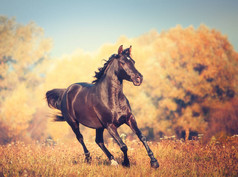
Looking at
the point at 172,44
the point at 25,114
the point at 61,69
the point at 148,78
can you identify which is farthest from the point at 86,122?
the point at 61,69

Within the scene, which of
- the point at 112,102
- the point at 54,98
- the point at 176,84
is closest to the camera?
the point at 112,102

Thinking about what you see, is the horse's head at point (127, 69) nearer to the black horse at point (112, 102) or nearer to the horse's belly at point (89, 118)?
the black horse at point (112, 102)

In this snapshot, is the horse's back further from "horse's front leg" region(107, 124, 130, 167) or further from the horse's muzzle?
the horse's muzzle

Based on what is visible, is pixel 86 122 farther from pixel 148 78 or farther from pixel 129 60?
pixel 148 78

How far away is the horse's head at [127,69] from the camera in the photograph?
17.7ft

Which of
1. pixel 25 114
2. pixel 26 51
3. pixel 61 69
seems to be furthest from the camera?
pixel 26 51

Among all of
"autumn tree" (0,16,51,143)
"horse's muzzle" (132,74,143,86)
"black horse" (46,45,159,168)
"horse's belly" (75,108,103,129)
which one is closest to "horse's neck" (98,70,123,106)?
"black horse" (46,45,159,168)

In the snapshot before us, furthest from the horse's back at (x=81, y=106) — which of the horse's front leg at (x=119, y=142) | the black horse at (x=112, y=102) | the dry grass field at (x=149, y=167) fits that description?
the dry grass field at (x=149, y=167)

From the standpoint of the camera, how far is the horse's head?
5.39m

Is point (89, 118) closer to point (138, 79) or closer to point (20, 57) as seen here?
point (138, 79)

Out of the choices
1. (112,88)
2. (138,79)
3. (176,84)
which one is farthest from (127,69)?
(176,84)

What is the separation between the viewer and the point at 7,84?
156ft

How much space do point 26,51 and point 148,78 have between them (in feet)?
101

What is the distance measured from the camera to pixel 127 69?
217 inches
